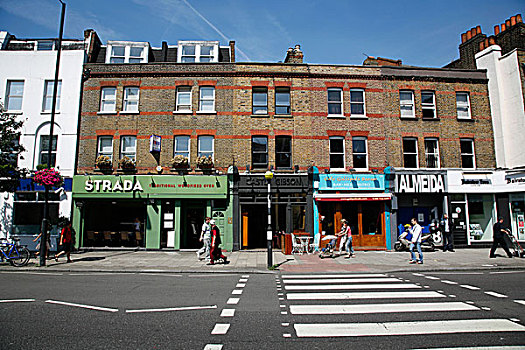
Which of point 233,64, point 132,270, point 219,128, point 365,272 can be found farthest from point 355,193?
point 132,270

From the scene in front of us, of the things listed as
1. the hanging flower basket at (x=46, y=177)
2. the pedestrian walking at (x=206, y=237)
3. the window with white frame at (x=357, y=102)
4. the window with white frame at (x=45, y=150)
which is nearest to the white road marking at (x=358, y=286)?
the pedestrian walking at (x=206, y=237)

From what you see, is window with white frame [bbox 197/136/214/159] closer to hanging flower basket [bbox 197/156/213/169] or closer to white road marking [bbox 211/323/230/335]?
hanging flower basket [bbox 197/156/213/169]

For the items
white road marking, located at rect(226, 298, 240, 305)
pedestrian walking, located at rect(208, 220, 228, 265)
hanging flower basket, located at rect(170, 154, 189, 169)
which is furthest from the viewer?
hanging flower basket, located at rect(170, 154, 189, 169)

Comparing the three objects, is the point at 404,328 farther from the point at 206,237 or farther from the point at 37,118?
the point at 37,118

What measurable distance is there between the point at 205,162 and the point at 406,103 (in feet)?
41.0

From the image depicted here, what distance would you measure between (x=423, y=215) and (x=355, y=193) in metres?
4.44

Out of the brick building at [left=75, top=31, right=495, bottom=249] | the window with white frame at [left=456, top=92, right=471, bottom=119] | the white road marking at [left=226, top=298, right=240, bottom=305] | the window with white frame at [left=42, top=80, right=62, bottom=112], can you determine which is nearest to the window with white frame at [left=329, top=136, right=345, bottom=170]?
the brick building at [left=75, top=31, right=495, bottom=249]

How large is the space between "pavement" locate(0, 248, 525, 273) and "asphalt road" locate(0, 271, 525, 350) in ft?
7.10

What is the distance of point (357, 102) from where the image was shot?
770 inches

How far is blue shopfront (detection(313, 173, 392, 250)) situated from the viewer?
18219 millimetres

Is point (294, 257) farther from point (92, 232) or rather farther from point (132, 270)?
point (92, 232)

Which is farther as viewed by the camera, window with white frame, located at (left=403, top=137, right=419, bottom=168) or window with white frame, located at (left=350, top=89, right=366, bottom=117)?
window with white frame, located at (left=350, top=89, right=366, bottom=117)

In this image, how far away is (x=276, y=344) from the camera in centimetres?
466

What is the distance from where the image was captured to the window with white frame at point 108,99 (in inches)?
754
